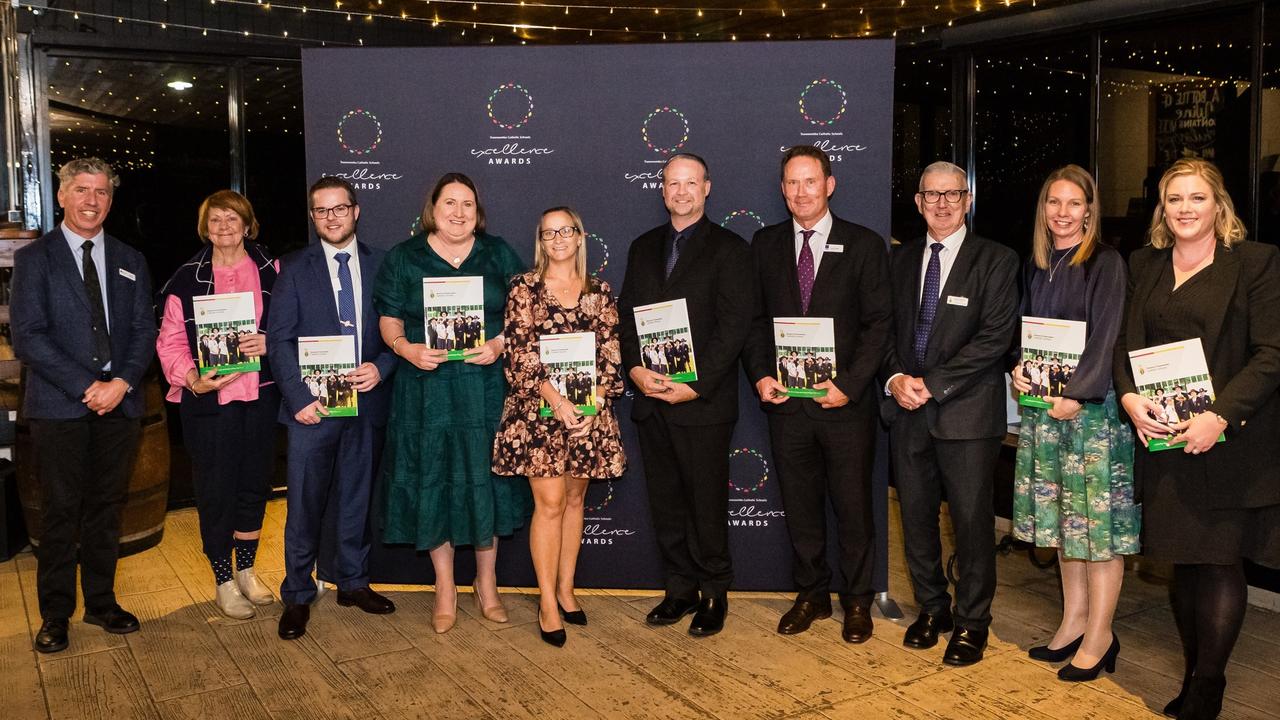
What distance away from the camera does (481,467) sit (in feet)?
12.0

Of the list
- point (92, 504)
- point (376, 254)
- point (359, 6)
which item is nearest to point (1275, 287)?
point (376, 254)

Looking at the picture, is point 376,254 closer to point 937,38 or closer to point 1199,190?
point 1199,190

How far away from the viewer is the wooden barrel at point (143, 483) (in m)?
4.59

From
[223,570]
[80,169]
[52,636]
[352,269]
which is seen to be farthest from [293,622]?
[80,169]

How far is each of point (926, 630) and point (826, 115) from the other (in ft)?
Answer: 6.27

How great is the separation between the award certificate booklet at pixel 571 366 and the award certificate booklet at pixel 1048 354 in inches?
55.0

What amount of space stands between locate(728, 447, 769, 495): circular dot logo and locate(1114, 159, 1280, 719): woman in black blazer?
4.73 ft

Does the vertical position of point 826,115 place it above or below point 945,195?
above

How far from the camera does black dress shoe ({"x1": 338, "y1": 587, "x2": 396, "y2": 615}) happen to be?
3.98 meters

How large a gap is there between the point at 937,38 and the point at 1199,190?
10.9 feet

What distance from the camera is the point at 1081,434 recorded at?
3.13 metres

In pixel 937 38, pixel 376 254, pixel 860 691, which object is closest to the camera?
pixel 860 691

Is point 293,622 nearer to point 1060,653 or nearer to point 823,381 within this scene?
point 823,381

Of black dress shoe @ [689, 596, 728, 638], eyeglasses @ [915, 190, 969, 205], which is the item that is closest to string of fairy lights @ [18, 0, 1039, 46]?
eyeglasses @ [915, 190, 969, 205]
